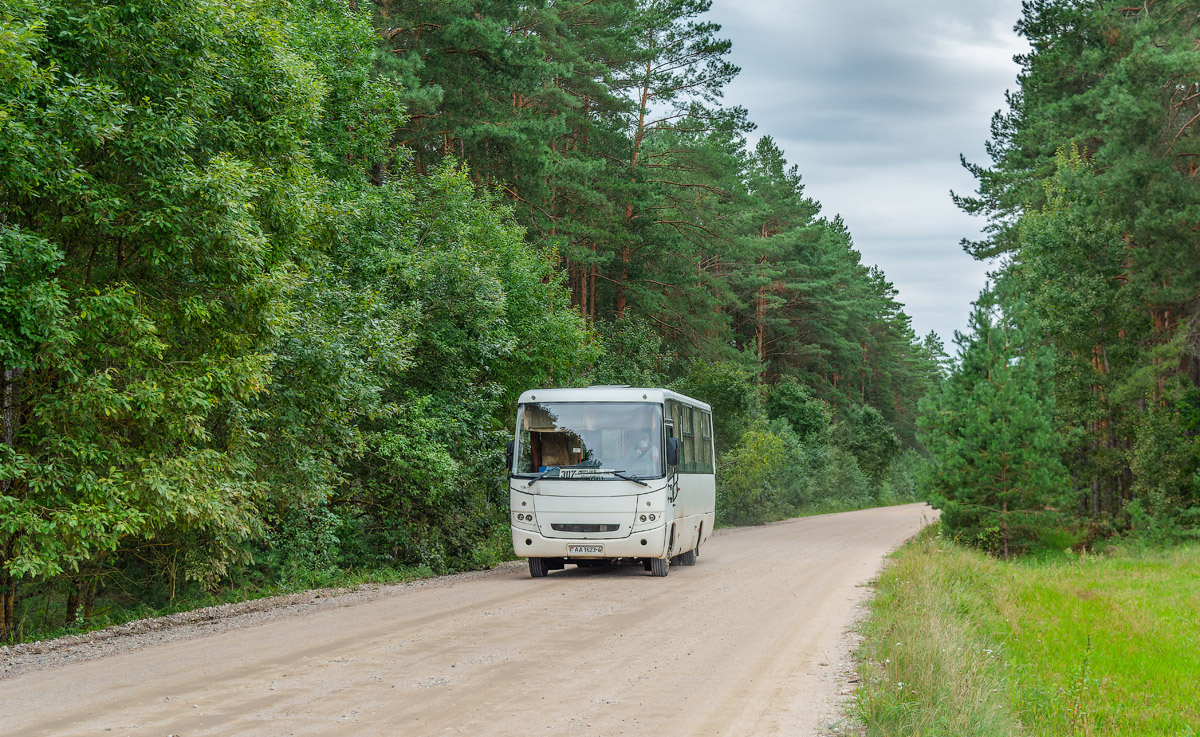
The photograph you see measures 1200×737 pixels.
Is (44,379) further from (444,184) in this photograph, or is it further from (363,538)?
(444,184)

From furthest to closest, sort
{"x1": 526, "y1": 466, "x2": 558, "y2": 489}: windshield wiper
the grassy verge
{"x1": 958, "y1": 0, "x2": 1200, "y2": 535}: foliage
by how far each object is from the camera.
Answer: {"x1": 958, "y1": 0, "x2": 1200, "y2": 535}: foliage < {"x1": 526, "y1": 466, "x2": 558, "y2": 489}: windshield wiper < the grassy verge

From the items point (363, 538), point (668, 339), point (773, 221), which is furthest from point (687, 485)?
point (773, 221)

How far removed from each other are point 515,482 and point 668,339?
28.4m

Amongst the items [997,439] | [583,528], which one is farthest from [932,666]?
[997,439]

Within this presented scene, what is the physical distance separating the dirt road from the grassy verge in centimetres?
61

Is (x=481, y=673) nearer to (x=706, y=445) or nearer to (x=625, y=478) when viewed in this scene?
(x=625, y=478)

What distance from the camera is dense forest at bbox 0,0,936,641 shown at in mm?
10133

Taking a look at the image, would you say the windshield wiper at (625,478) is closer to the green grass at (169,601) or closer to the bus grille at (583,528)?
the bus grille at (583,528)

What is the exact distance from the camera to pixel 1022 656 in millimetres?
10852

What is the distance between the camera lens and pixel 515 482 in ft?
55.4

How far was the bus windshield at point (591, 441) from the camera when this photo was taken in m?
16.7

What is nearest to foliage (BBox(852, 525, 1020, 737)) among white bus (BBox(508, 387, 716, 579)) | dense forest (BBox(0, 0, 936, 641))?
white bus (BBox(508, 387, 716, 579))

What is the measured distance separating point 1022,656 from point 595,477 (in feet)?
24.9

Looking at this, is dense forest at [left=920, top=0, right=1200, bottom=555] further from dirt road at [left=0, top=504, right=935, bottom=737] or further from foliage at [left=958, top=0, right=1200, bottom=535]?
dirt road at [left=0, top=504, right=935, bottom=737]
